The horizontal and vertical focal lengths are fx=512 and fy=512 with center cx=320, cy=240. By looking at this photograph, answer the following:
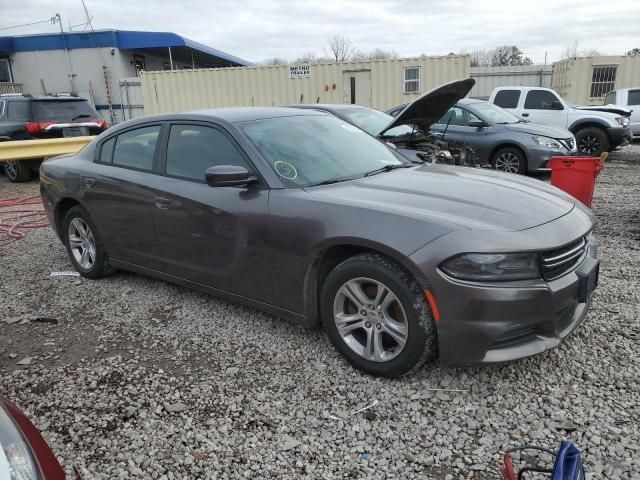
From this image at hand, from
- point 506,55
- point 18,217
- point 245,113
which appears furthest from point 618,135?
point 506,55

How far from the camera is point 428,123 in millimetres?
7148

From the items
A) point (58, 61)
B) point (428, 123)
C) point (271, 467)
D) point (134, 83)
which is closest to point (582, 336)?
point (271, 467)

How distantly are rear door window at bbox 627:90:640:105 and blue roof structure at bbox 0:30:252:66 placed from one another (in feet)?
61.8

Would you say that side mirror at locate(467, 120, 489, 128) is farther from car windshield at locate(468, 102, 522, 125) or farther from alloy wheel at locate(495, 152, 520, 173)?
alloy wheel at locate(495, 152, 520, 173)

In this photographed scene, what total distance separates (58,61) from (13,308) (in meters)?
23.8

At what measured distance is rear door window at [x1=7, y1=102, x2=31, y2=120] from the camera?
1073 centimetres

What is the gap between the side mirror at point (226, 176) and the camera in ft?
10.5

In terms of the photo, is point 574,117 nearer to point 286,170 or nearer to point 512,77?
point 512,77

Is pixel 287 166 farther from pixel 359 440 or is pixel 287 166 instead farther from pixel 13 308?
pixel 13 308

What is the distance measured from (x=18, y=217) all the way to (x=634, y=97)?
1683cm

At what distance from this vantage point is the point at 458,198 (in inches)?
120

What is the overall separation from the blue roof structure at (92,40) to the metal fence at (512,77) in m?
13.9

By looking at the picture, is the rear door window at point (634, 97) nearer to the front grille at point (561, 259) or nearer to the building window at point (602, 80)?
the building window at point (602, 80)

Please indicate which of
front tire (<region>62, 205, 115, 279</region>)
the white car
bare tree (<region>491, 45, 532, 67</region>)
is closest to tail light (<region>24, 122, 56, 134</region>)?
front tire (<region>62, 205, 115, 279</region>)
